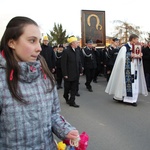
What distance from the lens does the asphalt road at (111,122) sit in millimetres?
3969

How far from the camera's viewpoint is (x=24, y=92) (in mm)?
1354

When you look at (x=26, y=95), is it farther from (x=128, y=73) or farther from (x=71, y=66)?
(x=128, y=73)

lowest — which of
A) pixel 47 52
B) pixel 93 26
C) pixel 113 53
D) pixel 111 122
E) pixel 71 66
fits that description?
pixel 111 122

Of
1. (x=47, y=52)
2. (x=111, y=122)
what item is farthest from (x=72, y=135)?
(x=47, y=52)

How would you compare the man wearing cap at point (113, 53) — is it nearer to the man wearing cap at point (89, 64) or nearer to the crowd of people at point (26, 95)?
the man wearing cap at point (89, 64)

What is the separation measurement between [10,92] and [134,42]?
551 cm

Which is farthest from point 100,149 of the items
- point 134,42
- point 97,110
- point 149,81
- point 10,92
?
point 149,81

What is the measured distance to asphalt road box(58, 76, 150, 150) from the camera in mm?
3969

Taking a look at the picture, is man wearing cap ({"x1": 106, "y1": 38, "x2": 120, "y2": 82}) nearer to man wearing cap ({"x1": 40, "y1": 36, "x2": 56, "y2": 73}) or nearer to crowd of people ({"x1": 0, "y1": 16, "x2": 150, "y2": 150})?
man wearing cap ({"x1": 40, "y1": 36, "x2": 56, "y2": 73})

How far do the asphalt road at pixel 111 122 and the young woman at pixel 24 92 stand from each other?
2561 millimetres

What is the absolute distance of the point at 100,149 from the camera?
3.74m

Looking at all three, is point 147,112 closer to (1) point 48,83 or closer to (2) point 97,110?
(2) point 97,110

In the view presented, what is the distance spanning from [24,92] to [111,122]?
3.93 meters

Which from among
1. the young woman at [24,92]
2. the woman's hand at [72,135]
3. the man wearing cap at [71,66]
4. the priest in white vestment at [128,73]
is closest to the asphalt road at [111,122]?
the priest in white vestment at [128,73]
